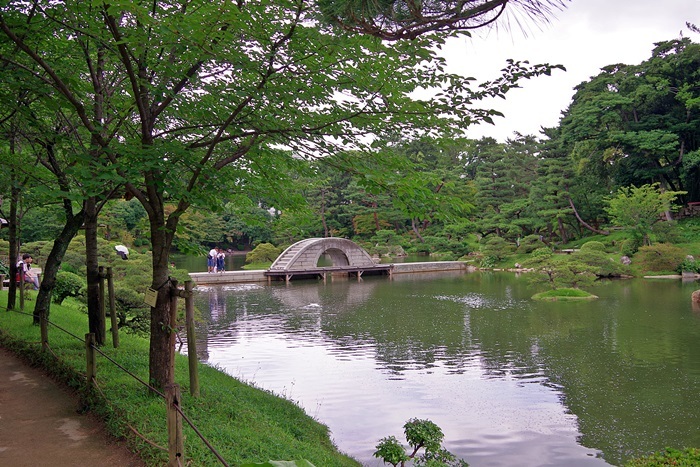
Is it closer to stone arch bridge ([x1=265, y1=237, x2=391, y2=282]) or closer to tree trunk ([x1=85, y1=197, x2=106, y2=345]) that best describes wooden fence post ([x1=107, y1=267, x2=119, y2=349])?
tree trunk ([x1=85, y1=197, x2=106, y2=345])

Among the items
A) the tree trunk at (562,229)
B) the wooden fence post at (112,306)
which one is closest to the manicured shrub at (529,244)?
the tree trunk at (562,229)

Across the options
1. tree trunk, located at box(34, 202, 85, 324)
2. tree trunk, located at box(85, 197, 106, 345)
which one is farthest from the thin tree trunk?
tree trunk, located at box(85, 197, 106, 345)

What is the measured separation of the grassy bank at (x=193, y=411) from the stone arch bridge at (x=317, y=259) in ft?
59.1

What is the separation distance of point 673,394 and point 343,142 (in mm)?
6005

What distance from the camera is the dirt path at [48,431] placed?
3.96 meters

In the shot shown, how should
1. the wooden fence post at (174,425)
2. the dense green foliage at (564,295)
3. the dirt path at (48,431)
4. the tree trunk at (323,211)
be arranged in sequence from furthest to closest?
the tree trunk at (323,211) < the dense green foliage at (564,295) < the dirt path at (48,431) < the wooden fence post at (174,425)

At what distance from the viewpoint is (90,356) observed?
4.88 m

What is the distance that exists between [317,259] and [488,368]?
17558mm

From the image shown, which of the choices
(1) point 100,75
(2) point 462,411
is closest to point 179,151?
(1) point 100,75

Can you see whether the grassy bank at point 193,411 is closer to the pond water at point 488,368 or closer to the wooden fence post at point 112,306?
the wooden fence post at point 112,306

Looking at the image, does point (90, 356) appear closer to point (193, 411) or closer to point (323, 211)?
point (193, 411)

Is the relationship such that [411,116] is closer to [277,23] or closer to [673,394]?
[277,23]

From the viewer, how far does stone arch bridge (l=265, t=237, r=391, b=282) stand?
25.7m

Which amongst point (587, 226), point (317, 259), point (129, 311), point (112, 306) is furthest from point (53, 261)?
point (587, 226)
